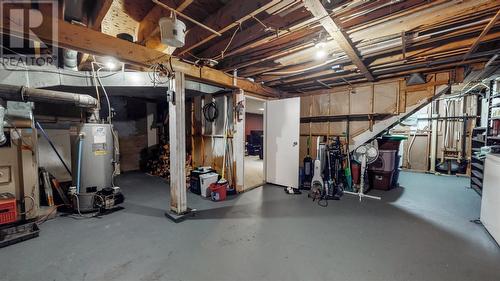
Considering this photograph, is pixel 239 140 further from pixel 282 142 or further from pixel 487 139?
pixel 487 139

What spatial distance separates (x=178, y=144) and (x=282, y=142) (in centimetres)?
242

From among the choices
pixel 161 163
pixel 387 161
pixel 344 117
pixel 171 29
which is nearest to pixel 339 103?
pixel 344 117

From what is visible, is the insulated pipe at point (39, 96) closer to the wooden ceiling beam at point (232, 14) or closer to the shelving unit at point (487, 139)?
the wooden ceiling beam at point (232, 14)

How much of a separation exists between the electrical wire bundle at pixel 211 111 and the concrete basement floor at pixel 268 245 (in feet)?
6.50

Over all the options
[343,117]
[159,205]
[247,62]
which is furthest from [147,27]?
[343,117]

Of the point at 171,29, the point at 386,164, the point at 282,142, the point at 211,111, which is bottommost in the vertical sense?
the point at 386,164

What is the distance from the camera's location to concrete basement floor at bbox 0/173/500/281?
1.81m

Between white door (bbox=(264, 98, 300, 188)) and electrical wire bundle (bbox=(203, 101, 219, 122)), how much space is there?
1.23 m

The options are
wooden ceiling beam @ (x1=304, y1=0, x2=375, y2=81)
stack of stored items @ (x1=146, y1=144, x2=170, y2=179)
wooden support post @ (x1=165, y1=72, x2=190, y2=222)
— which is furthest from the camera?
stack of stored items @ (x1=146, y1=144, x2=170, y2=179)

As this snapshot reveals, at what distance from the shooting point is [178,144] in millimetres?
2881

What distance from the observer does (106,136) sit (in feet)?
10.9

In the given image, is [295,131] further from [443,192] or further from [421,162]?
[421,162]

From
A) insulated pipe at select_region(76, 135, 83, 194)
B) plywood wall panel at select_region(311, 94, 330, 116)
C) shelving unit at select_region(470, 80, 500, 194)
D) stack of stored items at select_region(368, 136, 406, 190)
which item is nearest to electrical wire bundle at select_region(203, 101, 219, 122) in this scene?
insulated pipe at select_region(76, 135, 83, 194)

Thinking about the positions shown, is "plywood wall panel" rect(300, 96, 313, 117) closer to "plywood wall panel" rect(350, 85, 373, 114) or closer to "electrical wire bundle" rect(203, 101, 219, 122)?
"plywood wall panel" rect(350, 85, 373, 114)
